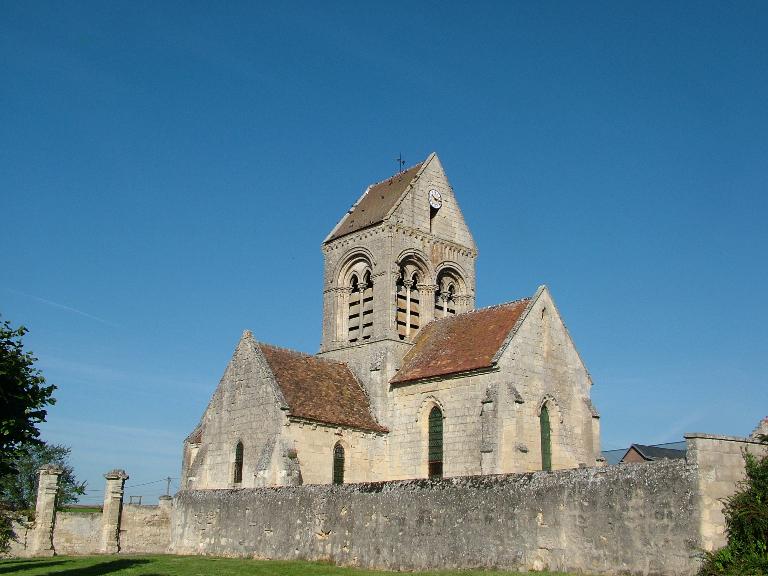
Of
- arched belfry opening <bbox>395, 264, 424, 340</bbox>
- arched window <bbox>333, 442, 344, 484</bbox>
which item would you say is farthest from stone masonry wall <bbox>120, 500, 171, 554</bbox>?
arched belfry opening <bbox>395, 264, 424, 340</bbox>

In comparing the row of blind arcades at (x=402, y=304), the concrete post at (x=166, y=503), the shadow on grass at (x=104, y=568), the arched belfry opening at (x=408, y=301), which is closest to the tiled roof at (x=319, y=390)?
the row of blind arcades at (x=402, y=304)

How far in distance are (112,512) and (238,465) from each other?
5.29 metres

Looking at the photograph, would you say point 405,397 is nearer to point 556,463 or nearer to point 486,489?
point 556,463

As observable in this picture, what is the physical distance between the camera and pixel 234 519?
88.5 ft

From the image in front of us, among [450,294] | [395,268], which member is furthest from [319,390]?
[450,294]

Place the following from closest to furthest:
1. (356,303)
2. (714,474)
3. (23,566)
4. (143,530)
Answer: (714,474) → (23,566) → (143,530) → (356,303)

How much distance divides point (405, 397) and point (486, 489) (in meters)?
16.7

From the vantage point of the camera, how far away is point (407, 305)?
3919 cm

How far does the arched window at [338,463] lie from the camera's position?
3338cm

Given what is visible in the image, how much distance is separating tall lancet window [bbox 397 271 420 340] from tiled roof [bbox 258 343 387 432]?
Result: 332cm

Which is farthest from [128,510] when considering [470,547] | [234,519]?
[470,547]

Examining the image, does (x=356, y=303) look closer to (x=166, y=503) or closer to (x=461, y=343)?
(x=461, y=343)

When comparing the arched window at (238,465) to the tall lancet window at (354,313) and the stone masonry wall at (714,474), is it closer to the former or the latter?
the tall lancet window at (354,313)

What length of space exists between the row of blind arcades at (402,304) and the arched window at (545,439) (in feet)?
26.6
